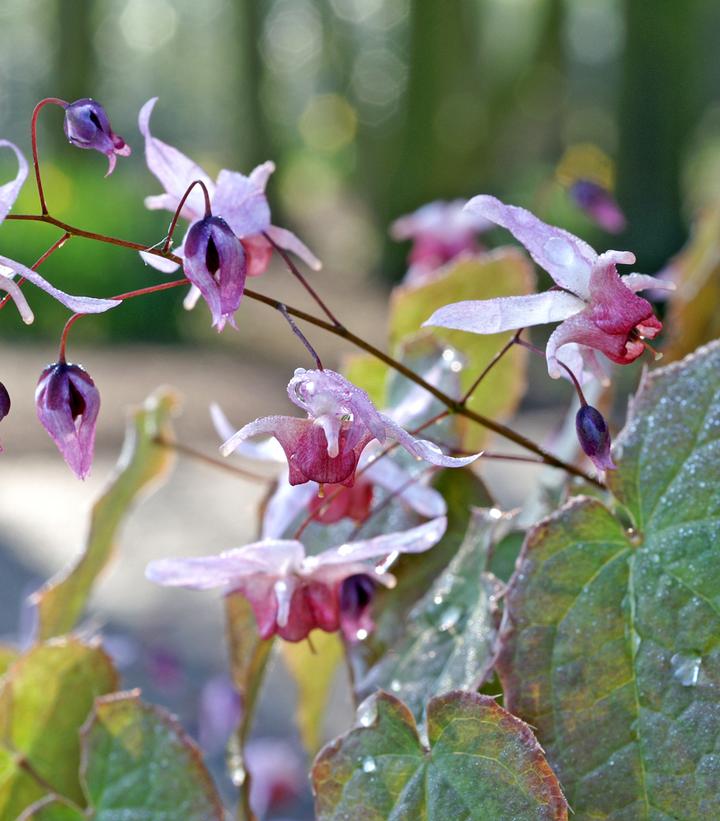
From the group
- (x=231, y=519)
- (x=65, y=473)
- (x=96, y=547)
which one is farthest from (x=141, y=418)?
(x=65, y=473)

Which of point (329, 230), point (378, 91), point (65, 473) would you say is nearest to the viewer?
point (65, 473)

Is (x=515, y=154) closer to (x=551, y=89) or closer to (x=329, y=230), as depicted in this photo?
(x=551, y=89)

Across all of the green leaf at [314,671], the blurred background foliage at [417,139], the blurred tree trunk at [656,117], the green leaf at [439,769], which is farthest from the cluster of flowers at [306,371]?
the blurred tree trunk at [656,117]

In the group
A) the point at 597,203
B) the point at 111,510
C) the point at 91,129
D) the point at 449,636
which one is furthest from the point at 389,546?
the point at 597,203

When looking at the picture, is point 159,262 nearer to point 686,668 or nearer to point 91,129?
point 91,129

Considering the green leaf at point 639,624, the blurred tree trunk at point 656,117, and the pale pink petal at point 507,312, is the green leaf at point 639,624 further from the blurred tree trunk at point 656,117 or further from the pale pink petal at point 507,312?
the blurred tree trunk at point 656,117

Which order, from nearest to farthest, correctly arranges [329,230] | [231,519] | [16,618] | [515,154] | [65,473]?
[16,618] < [231,519] < [65,473] < [515,154] < [329,230]
